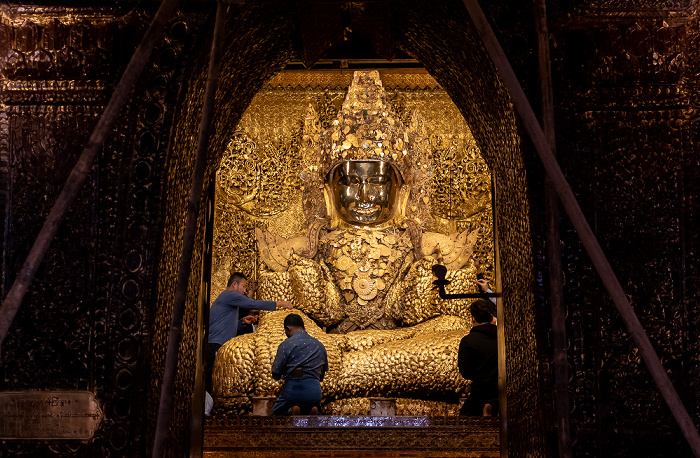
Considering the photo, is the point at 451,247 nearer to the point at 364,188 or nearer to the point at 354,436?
the point at 364,188

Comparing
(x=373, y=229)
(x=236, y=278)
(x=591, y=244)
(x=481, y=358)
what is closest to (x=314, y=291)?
(x=236, y=278)

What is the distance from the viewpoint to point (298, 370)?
4.68 m

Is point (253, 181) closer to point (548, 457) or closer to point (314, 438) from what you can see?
point (314, 438)

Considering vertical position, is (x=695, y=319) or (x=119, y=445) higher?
(x=695, y=319)

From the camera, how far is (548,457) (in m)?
2.24

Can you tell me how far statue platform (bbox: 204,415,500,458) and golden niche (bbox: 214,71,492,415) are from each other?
1206 millimetres

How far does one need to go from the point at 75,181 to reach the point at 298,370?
9.44ft

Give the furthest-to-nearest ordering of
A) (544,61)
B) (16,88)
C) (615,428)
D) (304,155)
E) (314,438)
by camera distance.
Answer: (304,155) < (314,438) < (16,88) < (615,428) < (544,61)

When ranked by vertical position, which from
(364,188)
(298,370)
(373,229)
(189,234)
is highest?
(364,188)

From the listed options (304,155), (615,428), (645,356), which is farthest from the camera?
(304,155)

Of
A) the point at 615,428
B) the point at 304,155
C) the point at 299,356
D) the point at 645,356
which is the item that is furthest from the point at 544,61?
the point at 304,155

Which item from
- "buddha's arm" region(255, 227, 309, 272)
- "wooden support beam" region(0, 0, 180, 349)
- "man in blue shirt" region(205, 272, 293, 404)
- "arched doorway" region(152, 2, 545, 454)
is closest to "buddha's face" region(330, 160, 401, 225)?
"buddha's arm" region(255, 227, 309, 272)

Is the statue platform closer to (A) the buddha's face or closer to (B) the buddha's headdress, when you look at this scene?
(A) the buddha's face

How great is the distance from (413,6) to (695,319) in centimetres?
132
